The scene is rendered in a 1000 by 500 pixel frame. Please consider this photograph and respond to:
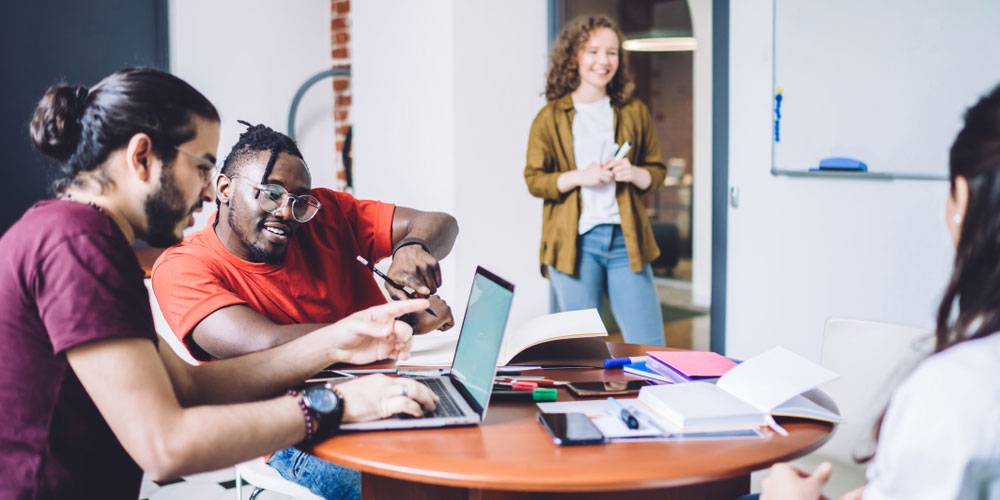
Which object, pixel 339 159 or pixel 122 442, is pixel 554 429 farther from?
pixel 339 159

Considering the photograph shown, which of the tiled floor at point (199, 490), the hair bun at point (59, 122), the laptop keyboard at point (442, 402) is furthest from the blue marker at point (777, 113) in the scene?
the hair bun at point (59, 122)

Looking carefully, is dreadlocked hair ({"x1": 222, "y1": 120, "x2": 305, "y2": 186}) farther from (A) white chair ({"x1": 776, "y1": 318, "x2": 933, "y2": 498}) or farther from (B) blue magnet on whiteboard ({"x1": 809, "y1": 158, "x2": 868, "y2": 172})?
(B) blue magnet on whiteboard ({"x1": 809, "y1": 158, "x2": 868, "y2": 172})

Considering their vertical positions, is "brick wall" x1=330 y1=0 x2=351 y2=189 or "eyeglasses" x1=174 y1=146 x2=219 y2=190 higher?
"brick wall" x1=330 y1=0 x2=351 y2=189

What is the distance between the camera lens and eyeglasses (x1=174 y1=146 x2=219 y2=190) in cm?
118

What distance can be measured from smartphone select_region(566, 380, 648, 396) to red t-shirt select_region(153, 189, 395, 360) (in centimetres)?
76

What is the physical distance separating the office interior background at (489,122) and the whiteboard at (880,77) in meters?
0.01

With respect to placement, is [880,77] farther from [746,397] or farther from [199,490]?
[199,490]

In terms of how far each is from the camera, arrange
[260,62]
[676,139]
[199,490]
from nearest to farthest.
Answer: [199,490] < [260,62] < [676,139]

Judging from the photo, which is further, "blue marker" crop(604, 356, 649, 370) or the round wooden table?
"blue marker" crop(604, 356, 649, 370)

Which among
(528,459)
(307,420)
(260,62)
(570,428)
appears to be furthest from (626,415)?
(260,62)

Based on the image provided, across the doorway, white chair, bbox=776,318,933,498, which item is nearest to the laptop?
white chair, bbox=776,318,933,498

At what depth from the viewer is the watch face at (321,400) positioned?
117 cm

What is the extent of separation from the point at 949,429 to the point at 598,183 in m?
2.02

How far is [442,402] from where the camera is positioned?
132 cm
